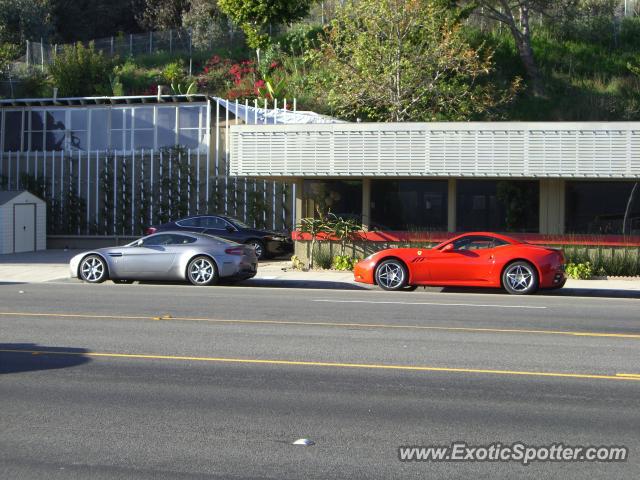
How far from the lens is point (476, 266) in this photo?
65.3 ft

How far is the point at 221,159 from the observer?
3372 centimetres

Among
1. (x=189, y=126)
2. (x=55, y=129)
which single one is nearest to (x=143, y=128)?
(x=189, y=126)

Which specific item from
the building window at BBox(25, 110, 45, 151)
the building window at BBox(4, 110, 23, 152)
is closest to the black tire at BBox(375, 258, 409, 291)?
the building window at BBox(25, 110, 45, 151)

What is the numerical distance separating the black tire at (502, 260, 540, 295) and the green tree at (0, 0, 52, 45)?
137 feet

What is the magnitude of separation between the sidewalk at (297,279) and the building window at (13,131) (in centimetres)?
996

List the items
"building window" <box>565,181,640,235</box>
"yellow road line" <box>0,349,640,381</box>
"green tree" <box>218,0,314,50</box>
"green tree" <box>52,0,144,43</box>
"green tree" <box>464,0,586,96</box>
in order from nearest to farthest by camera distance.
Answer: "yellow road line" <box>0,349,640,381</box> < "building window" <box>565,181,640,235</box> < "green tree" <box>464,0,586,96</box> < "green tree" <box>218,0,314,50</box> < "green tree" <box>52,0,144,43</box>

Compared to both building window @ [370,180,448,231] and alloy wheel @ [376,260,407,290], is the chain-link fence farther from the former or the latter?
alloy wheel @ [376,260,407,290]

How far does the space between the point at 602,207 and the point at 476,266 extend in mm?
6088

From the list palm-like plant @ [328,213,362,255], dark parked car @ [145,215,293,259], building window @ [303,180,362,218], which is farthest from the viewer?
dark parked car @ [145,215,293,259]

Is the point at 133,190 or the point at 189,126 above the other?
the point at 189,126

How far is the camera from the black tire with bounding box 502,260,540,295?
19.7m

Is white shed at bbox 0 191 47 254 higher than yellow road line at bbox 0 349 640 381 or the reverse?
higher

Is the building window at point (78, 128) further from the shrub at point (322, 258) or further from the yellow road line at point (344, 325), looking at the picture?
the yellow road line at point (344, 325)

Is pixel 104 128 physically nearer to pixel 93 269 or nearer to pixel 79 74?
pixel 79 74
